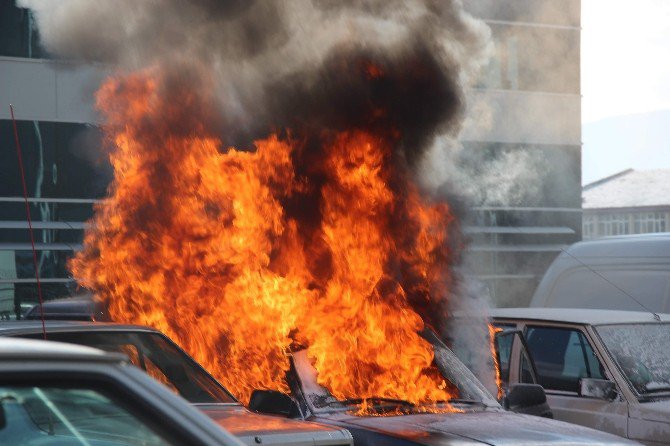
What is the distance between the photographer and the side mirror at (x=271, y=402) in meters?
5.58

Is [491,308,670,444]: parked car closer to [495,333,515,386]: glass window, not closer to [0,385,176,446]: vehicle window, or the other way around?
[495,333,515,386]: glass window

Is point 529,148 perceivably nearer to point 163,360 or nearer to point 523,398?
point 523,398

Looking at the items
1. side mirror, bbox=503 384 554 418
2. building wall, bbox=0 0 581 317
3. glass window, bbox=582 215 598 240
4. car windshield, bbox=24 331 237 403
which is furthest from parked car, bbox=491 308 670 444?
glass window, bbox=582 215 598 240

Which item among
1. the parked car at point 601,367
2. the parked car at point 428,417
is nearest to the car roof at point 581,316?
the parked car at point 601,367

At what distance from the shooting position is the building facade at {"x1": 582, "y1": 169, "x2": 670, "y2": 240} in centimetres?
5266

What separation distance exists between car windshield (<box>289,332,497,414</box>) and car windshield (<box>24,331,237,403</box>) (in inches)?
16.4

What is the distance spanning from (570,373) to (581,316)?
1.50 feet

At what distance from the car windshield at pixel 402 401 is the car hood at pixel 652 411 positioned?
138 centimetres

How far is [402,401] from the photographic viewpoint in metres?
6.27

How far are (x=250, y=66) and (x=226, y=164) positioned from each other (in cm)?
150

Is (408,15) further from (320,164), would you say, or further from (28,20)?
(28,20)

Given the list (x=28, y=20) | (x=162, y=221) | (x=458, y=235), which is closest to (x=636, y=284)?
(x=458, y=235)

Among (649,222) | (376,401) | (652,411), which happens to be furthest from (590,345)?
(649,222)

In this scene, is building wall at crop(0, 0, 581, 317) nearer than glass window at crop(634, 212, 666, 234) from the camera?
Yes
